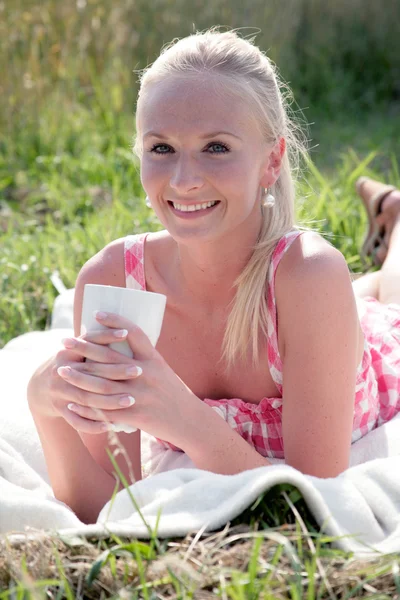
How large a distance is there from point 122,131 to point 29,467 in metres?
3.56

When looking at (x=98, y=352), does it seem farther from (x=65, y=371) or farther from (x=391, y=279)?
(x=391, y=279)

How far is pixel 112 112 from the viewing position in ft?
19.5

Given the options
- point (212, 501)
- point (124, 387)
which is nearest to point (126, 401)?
point (124, 387)

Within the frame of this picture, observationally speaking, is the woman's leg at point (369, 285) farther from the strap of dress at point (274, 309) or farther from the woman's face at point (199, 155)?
the woman's face at point (199, 155)

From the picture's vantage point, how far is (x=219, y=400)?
7.89 feet

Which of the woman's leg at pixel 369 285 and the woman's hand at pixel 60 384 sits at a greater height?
the woman's leg at pixel 369 285

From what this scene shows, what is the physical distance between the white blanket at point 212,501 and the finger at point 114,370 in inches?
10.9

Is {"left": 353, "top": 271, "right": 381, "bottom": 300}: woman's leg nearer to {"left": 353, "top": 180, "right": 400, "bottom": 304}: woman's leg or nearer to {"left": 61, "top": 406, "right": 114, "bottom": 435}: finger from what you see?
{"left": 353, "top": 180, "right": 400, "bottom": 304}: woman's leg

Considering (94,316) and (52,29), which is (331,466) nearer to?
(94,316)

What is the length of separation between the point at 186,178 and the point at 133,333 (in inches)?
18.4

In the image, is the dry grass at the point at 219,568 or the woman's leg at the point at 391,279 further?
the woman's leg at the point at 391,279

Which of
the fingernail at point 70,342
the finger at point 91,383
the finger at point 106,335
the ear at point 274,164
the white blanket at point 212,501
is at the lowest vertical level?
the white blanket at point 212,501

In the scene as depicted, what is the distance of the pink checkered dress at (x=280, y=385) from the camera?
2268mm

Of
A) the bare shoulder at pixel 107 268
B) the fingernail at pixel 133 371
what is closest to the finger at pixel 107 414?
the fingernail at pixel 133 371
